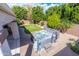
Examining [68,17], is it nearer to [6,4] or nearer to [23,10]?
[23,10]

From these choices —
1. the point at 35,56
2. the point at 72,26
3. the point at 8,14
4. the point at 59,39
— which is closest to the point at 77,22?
the point at 72,26

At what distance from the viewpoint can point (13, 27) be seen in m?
2.45

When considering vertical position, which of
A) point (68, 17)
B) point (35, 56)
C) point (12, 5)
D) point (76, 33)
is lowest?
point (35, 56)

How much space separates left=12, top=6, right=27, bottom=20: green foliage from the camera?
7.97 ft

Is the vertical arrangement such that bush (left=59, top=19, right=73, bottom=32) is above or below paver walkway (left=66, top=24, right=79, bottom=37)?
above

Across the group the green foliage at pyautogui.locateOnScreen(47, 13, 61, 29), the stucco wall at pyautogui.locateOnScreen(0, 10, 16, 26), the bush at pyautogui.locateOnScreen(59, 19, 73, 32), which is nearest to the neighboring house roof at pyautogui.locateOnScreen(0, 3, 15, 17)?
the stucco wall at pyautogui.locateOnScreen(0, 10, 16, 26)

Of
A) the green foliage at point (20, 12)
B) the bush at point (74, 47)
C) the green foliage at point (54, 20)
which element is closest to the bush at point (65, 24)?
the green foliage at point (54, 20)

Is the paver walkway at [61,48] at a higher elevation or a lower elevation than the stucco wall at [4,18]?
lower

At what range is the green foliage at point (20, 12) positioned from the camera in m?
2.43

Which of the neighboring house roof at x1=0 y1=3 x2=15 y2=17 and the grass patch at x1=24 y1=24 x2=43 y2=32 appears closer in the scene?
the neighboring house roof at x1=0 y1=3 x2=15 y2=17

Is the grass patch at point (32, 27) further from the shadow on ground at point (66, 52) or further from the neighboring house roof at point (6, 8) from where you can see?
the shadow on ground at point (66, 52)

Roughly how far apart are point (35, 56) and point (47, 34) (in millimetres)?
273

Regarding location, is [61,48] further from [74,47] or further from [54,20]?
[54,20]

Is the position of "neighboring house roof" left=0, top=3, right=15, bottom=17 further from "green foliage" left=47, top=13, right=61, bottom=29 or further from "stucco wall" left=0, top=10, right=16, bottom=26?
"green foliage" left=47, top=13, right=61, bottom=29
